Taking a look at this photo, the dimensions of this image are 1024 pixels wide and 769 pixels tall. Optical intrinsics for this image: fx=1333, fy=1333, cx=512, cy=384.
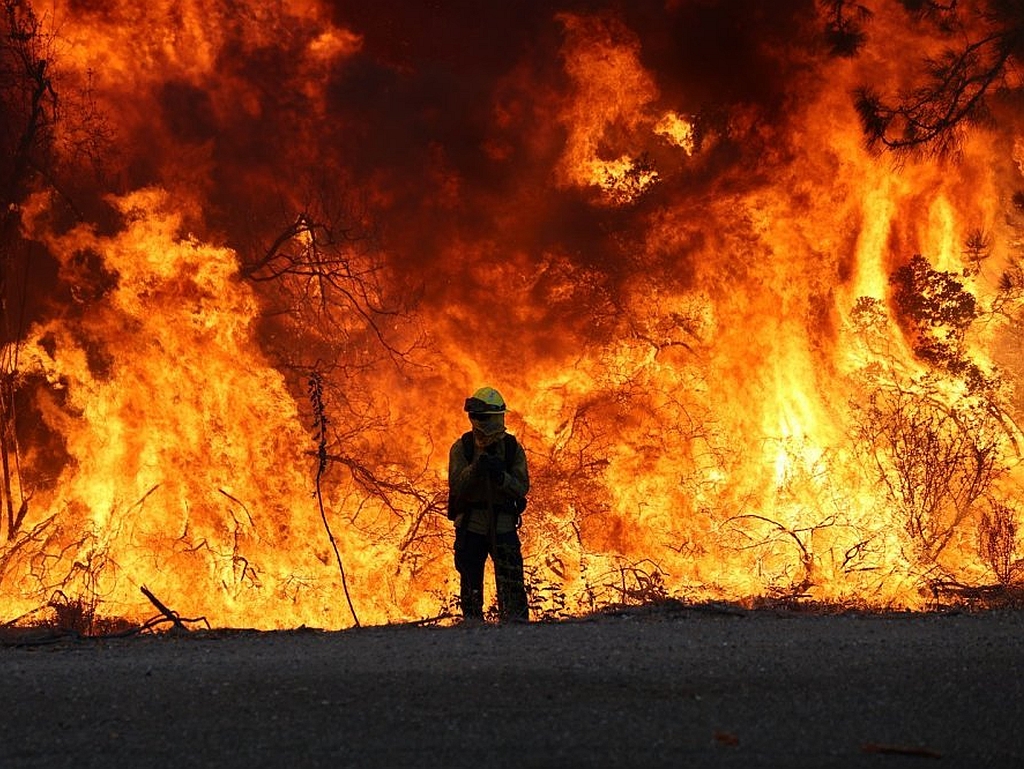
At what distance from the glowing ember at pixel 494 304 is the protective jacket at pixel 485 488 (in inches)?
70.6

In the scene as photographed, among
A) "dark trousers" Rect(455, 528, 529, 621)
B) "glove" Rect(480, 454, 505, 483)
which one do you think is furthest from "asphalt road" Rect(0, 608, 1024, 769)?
"glove" Rect(480, 454, 505, 483)

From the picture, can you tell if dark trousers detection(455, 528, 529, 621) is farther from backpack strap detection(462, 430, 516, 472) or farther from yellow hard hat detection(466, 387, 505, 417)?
yellow hard hat detection(466, 387, 505, 417)

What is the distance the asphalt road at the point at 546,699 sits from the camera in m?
5.14

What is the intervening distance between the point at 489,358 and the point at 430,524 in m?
1.49

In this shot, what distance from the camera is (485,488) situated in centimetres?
869

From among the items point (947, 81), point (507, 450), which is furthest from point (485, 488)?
point (947, 81)

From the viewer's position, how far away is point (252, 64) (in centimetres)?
1155

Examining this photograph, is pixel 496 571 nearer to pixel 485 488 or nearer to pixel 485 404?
pixel 485 488

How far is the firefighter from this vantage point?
8.60 meters

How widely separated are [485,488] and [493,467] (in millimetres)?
183

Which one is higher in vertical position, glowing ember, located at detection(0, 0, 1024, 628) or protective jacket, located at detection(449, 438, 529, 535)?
glowing ember, located at detection(0, 0, 1024, 628)

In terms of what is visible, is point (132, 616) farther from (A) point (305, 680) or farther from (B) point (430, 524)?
(A) point (305, 680)

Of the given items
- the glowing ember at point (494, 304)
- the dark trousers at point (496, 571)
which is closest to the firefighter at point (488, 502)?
the dark trousers at point (496, 571)

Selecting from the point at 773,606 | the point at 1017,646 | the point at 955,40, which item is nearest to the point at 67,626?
the point at 773,606
